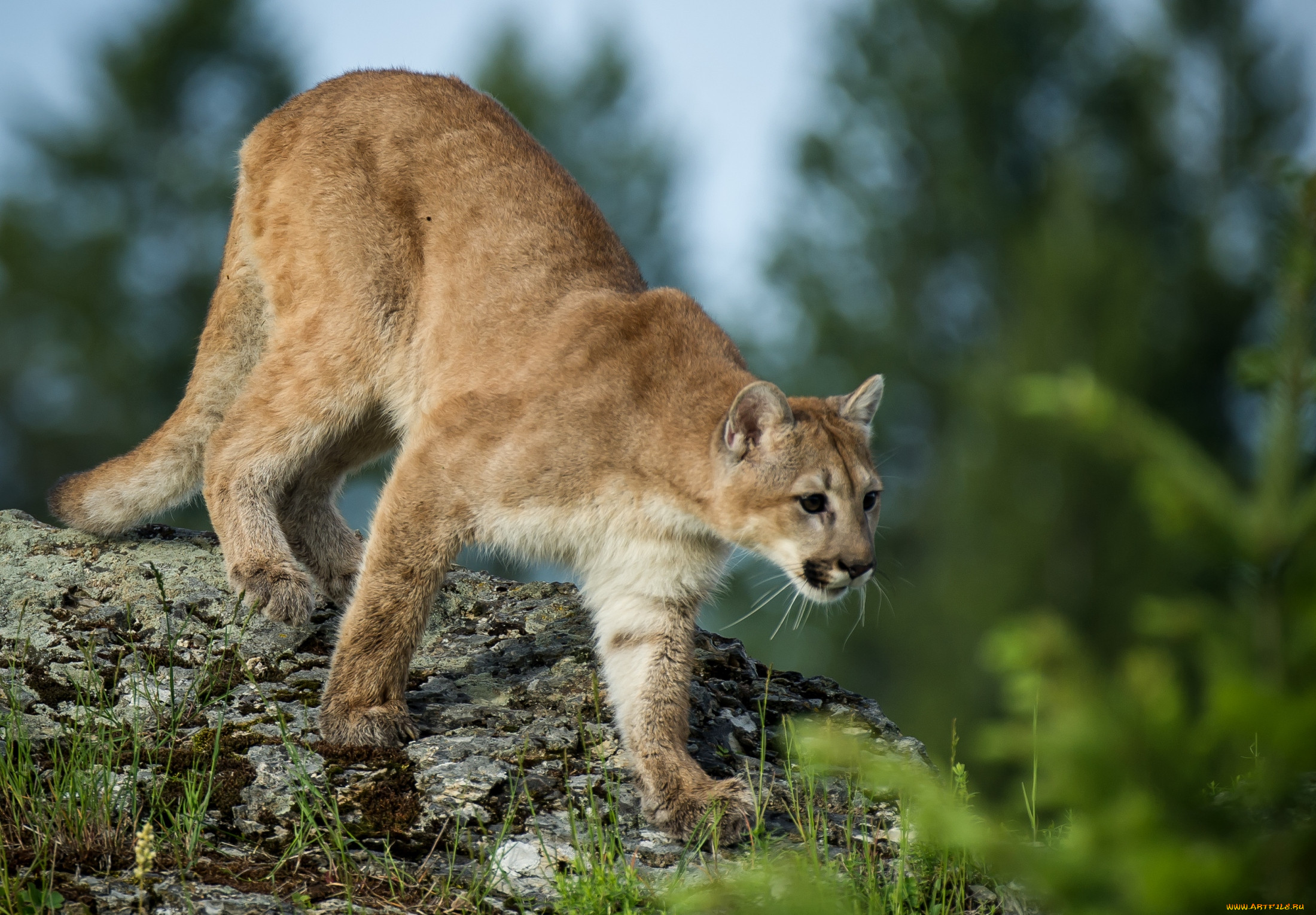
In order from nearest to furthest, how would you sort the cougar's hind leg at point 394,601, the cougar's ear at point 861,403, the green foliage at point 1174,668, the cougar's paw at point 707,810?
the green foliage at point 1174,668, the cougar's paw at point 707,810, the cougar's hind leg at point 394,601, the cougar's ear at point 861,403

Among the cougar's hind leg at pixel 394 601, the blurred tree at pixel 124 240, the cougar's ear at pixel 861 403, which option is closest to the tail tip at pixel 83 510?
the cougar's hind leg at pixel 394 601

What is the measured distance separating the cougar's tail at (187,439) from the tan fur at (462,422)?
1cm

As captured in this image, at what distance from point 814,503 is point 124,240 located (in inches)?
889

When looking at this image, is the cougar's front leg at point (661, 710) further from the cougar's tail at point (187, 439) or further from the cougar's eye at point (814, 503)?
the cougar's tail at point (187, 439)

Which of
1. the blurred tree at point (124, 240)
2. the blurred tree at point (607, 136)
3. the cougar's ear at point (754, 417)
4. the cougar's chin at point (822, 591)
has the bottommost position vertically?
the cougar's chin at point (822, 591)

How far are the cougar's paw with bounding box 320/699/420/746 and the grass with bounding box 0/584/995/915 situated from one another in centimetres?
14

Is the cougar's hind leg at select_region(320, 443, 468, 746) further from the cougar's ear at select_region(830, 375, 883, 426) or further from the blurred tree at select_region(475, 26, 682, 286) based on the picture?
the blurred tree at select_region(475, 26, 682, 286)

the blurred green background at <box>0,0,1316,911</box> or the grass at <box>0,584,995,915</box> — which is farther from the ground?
the blurred green background at <box>0,0,1316,911</box>

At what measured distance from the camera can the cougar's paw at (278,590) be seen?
16.7 feet

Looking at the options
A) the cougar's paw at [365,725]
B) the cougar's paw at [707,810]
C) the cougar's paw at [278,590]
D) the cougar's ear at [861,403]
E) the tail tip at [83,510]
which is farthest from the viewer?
the tail tip at [83,510]

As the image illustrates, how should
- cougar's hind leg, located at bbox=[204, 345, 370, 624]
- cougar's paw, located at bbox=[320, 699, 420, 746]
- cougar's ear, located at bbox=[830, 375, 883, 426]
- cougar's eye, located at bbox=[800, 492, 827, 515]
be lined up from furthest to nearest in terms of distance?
1. cougar's hind leg, located at bbox=[204, 345, 370, 624]
2. cougar's ear, located at bbox=[830, 375, 883, 426]
3. cougar's eye, located at bbox=[800, 492, 827, 515]
4. cougar's paw, located at bbox=[320, 699, 420, 746]

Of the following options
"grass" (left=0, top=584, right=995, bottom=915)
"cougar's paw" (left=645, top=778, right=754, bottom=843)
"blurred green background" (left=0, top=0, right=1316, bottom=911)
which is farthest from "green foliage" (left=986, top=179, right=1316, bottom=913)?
"blurred green background" (left=0, top=0, right=1316, bottom=911)

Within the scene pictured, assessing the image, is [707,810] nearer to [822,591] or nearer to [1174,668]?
[822,591]

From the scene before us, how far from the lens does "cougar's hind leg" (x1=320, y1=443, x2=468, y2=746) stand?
14.6 feet
